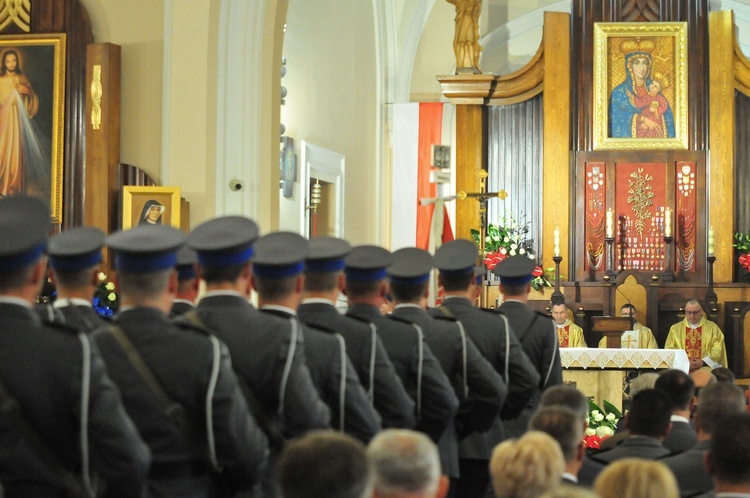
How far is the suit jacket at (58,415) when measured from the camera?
3.25 metres

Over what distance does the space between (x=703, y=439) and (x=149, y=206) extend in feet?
18.2

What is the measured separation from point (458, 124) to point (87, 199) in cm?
874

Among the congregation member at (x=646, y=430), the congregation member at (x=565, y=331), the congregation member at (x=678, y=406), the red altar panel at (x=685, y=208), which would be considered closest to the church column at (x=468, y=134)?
the red altar panel at (x=685, y=208)

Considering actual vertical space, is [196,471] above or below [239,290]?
below

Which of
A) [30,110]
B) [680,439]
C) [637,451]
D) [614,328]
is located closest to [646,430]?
[637,451]

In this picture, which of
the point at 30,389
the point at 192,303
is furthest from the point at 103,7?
the point at 30,389

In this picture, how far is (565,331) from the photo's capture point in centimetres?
1350

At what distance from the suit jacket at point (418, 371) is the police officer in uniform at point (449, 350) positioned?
369 millimetres

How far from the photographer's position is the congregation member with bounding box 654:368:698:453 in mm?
5297

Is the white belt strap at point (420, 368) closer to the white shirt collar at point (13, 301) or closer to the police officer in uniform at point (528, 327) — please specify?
the police officer in uniform at point (528, 327)

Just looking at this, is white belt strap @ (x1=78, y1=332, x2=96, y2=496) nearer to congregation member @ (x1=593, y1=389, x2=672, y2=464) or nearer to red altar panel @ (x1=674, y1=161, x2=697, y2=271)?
congregation member @ (x1=593, y1=389, x2=672, y2=464)

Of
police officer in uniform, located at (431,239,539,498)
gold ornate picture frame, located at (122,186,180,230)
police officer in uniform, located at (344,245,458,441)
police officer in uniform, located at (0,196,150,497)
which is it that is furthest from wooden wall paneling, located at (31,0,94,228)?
police officer in uniform, located at (0,196,150,497)

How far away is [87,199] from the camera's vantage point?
9586 millimetres

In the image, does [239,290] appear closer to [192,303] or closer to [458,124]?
[192,303]
